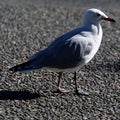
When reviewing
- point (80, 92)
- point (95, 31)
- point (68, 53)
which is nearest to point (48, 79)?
point (80, 92)

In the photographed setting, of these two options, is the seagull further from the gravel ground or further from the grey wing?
the gravel ground

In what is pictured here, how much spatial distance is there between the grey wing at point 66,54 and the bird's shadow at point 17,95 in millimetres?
512

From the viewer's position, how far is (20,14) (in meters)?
11.1

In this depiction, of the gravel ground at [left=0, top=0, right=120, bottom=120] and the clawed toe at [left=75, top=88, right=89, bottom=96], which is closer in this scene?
the gravel ground at [left=0, top=0, right=120, bottom=120]

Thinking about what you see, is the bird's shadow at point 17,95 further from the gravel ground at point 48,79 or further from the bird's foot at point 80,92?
the bird's foot at point 80,92

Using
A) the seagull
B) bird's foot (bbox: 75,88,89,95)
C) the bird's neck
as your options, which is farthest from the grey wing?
bird's foot (bbox: 75,88,89,95)

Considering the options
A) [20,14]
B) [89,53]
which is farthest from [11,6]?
[89,53]

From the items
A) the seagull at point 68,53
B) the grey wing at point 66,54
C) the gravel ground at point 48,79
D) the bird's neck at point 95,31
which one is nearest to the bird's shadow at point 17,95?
the gravel ground at point 48,79

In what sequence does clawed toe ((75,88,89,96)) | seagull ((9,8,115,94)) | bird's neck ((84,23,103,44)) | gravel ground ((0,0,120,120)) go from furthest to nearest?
clawed toe ((75,88,89,96)), bird's neck ((84,23,103,44)), seagull ((9,8,115,94)), gravel ground ((0,0,120,120))

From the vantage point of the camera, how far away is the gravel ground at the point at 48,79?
5430 mm

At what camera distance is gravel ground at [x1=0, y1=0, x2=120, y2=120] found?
543 cm

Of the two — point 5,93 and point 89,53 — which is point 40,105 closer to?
point 5,93

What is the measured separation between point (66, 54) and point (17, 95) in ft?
2.96

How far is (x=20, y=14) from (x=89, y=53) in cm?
563
